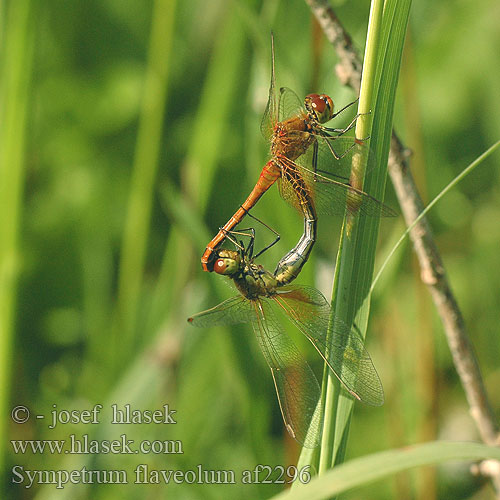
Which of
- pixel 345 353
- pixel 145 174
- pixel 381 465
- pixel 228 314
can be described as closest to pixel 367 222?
pixel 345 353

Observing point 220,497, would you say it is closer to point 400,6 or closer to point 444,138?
point 400,6

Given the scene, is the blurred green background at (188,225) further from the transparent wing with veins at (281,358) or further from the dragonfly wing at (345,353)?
the dragonfly wing at (345,353)

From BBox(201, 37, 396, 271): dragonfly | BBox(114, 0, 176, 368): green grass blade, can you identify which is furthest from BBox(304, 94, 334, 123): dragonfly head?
BBox(114, 0, 176, 368): green grass blade

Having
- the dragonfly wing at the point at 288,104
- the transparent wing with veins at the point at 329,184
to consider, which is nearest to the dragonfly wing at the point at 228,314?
the transparent wing with veins at the point at 329,184

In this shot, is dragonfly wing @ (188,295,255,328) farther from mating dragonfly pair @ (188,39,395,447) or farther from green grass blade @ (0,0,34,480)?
green grass blade @ (0,0,34,480)

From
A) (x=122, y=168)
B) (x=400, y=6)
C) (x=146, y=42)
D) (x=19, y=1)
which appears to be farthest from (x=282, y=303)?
(x=146, y=42)
